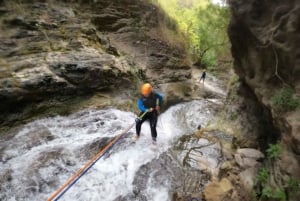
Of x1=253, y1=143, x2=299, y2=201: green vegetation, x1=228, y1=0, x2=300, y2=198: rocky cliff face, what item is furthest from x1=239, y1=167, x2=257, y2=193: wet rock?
x1=228, y1=0, x2=300, y2=198: rocky cliff face

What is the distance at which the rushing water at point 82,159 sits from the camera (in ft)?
18.1

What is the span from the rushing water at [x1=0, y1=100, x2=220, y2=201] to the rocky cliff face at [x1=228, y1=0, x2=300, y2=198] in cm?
260

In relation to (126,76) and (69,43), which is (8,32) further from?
(126,76)

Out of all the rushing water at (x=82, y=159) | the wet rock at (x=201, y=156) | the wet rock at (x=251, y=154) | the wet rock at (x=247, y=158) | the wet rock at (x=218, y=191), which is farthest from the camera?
the wet rock at (x=201, y=156)

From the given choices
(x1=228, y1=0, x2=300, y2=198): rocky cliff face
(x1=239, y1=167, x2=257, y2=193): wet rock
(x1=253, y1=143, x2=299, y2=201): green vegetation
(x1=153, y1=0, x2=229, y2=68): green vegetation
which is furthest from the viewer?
(x1=153, y1=0, x2=229, y2=68): green vegetation

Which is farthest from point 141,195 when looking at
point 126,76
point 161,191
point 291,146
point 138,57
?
point 138,57

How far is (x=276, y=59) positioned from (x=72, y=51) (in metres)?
7.27

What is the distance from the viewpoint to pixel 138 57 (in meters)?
14.2

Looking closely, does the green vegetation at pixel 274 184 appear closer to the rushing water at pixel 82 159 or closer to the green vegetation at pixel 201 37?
the rushing water at pixel 82 159

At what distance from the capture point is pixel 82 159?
670 centimetres

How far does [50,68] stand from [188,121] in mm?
6010

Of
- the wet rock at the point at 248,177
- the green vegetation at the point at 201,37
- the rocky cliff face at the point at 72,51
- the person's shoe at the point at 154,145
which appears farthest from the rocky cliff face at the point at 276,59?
the green vegetation at the point at 201,37

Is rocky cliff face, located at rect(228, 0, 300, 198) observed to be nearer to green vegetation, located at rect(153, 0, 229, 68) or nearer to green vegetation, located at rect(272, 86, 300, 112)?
green vegetation, located at rect(272, 86, 300, 112)

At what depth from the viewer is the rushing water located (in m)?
5.50
